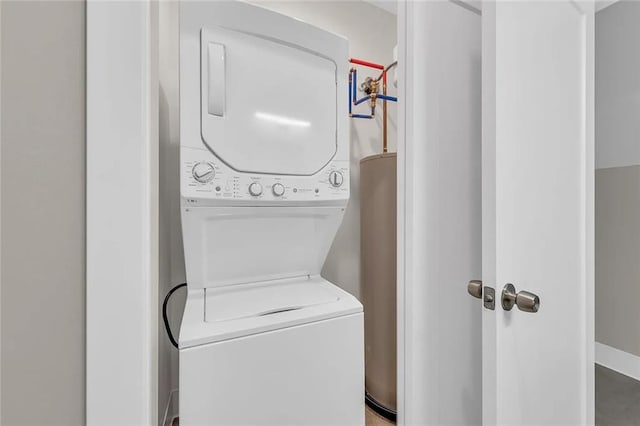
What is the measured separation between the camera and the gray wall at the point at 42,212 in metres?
0.36

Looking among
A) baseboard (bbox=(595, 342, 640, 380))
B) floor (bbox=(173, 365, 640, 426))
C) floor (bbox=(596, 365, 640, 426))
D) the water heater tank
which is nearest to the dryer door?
the water heater tank

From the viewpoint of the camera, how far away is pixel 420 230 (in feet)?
3.08

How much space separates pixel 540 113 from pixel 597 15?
60.5 inches

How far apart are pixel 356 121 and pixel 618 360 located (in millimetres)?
2069

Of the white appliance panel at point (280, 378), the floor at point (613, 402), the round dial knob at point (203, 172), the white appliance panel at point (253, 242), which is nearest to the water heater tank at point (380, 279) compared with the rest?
the floor at point (613, 402)

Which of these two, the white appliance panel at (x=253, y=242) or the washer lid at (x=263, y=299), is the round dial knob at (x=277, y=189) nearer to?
the white appliance panel at (x=253, y=242)

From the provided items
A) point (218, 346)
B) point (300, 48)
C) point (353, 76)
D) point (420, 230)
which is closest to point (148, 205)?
point (218, 346)

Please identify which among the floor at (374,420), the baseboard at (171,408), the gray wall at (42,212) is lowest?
the floor at (374,420)

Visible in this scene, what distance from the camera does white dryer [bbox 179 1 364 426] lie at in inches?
35.2

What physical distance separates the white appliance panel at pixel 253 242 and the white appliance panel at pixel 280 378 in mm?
383

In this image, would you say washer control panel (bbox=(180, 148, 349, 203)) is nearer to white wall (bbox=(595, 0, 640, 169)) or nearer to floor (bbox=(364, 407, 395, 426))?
floor (bbox=(364, 407, 395, 426))

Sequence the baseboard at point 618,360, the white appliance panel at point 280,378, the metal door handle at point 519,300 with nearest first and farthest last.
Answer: the metal door handle at point 519,300, the white appliance panel at point 280,378, the baseboard at point 618,360

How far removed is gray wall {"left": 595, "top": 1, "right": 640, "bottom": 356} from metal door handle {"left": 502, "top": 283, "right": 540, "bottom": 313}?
1371 millimetres

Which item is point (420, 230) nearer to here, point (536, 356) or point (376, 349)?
point (536, 356)
